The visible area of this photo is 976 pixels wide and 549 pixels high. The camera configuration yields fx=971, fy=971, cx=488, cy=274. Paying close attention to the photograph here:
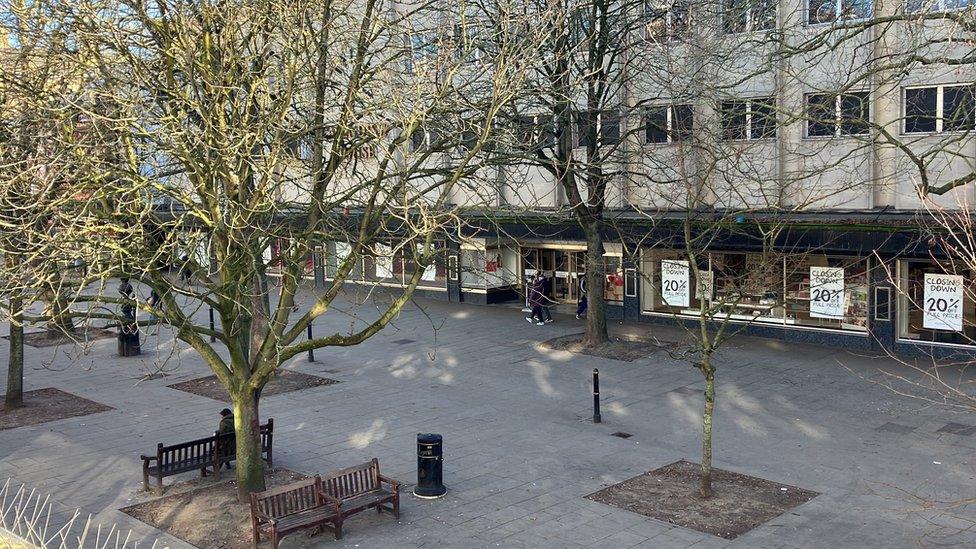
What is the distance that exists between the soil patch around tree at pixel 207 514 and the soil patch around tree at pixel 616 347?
32.7 feet

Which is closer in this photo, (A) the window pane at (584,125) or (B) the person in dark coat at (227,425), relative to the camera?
(B) the person in dark coat at (227,425)

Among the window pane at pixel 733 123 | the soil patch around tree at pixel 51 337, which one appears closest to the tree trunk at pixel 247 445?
the window pane at pixel 733 123

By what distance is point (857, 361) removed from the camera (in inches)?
805

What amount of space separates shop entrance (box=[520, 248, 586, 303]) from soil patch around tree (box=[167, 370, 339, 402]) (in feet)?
34.4

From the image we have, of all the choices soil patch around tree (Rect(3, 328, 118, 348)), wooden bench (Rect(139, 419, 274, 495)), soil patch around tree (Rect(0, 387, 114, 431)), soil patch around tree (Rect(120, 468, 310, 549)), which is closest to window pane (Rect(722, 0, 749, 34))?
wooden bench (Rect(139, 419, 274, 495))

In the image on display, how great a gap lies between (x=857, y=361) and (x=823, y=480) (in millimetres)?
8537

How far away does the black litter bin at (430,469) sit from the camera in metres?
12.1

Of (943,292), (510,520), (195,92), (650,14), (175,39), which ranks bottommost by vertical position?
(510,520)

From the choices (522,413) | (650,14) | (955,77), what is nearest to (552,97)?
(650,14)

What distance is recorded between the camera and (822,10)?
69.4 feet

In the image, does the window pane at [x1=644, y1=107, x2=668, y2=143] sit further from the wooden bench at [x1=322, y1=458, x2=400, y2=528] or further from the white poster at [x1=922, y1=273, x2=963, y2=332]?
the wooden bench at [x1=322, y1=458, x2=400, y2=528]

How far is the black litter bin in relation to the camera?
39.8 ft

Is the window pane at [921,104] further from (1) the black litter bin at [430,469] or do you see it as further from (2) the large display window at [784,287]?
(1) the black litter bin at [430,469]

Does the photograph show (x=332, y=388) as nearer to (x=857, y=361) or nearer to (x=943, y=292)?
(x=857, y=361)
